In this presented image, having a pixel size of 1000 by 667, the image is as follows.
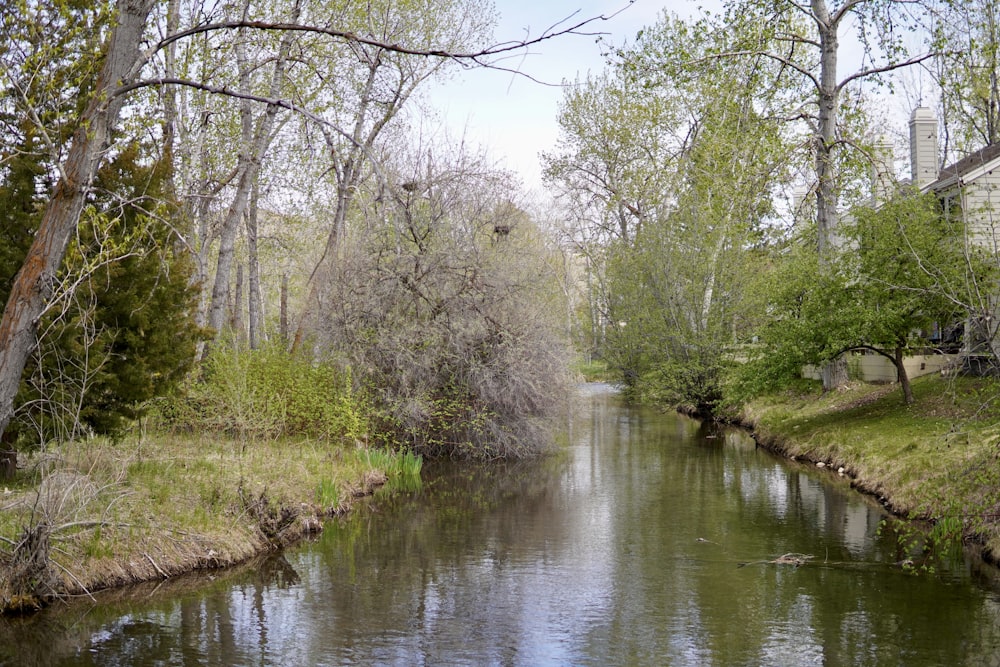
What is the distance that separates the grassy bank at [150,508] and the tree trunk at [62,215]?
8.99 ft

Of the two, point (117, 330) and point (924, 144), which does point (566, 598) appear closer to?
point (117, 330)

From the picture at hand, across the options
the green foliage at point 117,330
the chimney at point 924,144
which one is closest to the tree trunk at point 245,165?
the green foliage at point 117,330

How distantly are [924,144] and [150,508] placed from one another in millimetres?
26042

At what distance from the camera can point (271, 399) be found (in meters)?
17.2

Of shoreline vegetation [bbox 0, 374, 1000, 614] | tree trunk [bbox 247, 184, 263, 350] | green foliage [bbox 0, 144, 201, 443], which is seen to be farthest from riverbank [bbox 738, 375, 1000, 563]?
tree trunk [bbox 247, 184, 263, 350]

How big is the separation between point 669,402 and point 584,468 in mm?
12627

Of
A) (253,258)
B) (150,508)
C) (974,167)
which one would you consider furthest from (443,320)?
(974,167)

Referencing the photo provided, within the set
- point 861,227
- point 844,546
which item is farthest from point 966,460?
point 861,227

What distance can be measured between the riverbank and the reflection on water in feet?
2.11

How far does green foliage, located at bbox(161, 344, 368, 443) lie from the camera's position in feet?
55.4

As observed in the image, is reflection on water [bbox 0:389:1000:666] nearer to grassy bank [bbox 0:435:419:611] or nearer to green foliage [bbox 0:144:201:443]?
grassy bank [bbox 0:435:419:611]

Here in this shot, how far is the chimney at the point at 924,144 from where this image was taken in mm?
29062

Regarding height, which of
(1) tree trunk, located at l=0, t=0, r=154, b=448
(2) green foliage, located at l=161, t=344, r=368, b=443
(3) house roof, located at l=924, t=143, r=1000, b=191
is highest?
(3) house roof, located at l=924, t=143, r=1000, b=191

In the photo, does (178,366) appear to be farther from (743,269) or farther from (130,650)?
(743,269)
